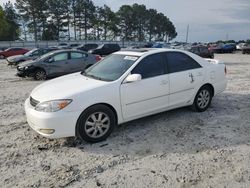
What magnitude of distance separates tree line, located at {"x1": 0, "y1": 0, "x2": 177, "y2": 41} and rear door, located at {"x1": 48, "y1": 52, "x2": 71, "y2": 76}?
4944 cm

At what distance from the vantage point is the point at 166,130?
194 inches

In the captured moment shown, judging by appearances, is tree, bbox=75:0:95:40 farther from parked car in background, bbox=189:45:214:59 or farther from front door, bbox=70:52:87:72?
front door, bbox=70:52:87:72

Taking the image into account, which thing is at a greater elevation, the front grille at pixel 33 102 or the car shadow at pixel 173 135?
the front grille at pixel 33 102

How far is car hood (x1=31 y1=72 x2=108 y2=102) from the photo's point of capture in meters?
4.21

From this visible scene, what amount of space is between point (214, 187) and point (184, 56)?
318cm

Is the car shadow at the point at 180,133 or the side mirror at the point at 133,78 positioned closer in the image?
the car shadow at the point at 180,133

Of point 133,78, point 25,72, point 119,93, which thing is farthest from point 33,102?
point 25,72

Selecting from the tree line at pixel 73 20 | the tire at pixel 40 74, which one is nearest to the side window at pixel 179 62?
the tire at pixel 40 74

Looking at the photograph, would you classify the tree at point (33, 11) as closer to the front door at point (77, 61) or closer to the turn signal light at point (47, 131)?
the front door at point (77, 61)

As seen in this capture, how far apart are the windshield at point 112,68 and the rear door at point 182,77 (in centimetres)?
88

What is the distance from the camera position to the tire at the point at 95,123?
4238 millimetres

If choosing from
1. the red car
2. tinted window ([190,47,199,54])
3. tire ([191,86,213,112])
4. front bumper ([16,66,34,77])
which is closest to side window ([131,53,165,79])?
tire ([191,86,213,112])

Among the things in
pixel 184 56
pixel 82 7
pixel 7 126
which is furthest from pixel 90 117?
pixel 82 7

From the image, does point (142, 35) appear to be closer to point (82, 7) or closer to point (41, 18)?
point (82, 7)
